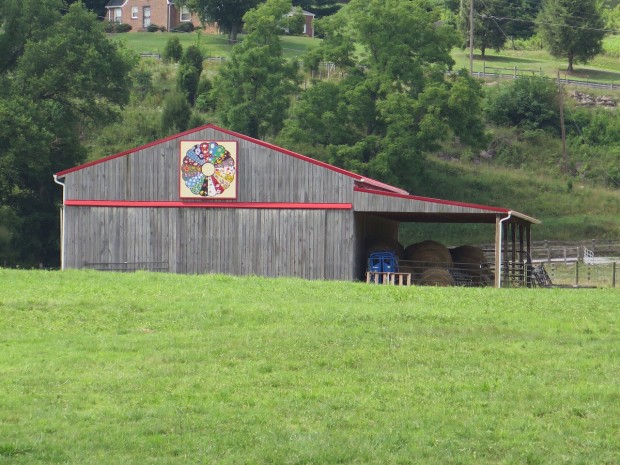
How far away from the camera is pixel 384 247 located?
39062 millimetres

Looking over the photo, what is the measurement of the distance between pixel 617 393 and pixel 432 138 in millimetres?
45742

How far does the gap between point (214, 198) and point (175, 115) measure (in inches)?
1223

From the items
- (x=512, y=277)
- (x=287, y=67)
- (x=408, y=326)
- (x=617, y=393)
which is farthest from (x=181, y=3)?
(x=617, y=393)

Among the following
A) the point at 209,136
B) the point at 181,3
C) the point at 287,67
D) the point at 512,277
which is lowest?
the point at 512,277

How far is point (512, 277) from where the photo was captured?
42.3 m

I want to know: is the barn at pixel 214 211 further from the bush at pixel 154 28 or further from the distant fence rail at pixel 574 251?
the bush at pixel 154 28

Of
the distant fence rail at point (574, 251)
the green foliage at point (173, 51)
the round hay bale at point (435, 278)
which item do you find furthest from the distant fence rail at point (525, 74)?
the round hay bale at point (435, 278)

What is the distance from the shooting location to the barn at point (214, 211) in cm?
3775

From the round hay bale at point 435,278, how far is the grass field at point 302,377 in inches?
329

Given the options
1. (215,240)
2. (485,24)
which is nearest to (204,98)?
(485,24)

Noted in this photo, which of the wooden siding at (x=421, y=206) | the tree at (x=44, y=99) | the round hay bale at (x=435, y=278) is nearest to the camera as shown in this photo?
the wooden siding at (x=421, y=206)

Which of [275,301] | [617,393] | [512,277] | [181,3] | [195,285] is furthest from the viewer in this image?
[181,3]

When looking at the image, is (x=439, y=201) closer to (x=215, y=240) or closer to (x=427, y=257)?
(x=427, y=257)

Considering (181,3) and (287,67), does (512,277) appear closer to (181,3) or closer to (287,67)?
(287,67)
